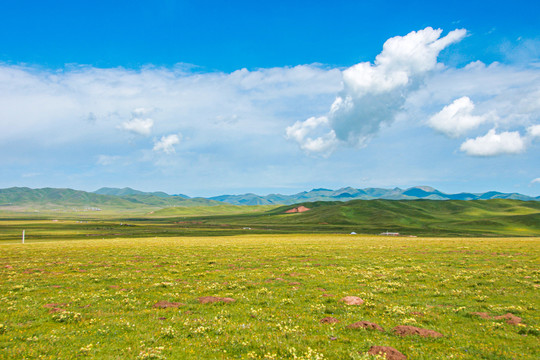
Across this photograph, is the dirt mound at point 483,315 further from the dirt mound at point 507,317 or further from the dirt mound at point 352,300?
the dirt mound at point 352,300

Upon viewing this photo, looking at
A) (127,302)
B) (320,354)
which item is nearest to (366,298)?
(320,354)

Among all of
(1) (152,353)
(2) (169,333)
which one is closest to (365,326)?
(2) (169,333)

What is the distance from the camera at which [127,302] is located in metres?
19.7

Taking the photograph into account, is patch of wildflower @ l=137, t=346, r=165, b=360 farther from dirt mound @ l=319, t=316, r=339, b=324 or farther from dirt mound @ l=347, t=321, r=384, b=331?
dirt mound @ l=347, t=321, r=384, b=331

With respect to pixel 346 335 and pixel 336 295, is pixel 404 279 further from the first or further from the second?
pixel 346 335

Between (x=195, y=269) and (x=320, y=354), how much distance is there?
77.9ft

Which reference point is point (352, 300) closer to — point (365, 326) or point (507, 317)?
point (365, 326)

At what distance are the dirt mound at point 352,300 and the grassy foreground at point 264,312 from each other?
1.80 ft

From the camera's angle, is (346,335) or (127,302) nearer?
(346,335)

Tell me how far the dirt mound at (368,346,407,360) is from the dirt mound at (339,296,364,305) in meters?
7.21

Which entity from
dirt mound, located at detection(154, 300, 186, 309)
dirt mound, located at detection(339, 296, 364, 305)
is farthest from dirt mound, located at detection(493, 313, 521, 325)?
dirt mound, located at detection(154, 300, 186, 309)

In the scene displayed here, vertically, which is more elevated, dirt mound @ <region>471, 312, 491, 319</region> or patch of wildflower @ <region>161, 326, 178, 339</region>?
dirt mound @ <region>471, 312, 491, 319</region>

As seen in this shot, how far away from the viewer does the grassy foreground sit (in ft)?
40.1

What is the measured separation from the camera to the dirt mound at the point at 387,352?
11.1m
